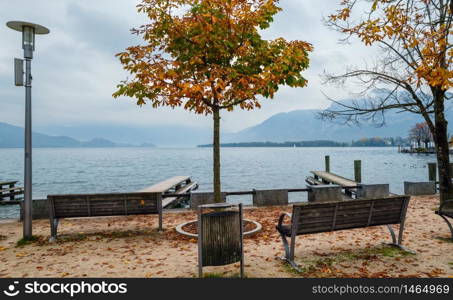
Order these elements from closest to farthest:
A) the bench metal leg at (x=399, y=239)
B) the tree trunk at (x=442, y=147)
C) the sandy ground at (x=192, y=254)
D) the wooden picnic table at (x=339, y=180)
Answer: the sandy ground at (x=192, y=254) → the bench metal leg at (x=399, y=239) → the tree trunk at (x=442, y=147) → the wooden picnic table at (x=339, y=180)

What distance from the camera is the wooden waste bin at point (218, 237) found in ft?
13.6

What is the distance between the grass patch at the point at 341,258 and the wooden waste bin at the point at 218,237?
3.57 ft

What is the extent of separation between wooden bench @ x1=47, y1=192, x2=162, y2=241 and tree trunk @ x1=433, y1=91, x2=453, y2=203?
855cm

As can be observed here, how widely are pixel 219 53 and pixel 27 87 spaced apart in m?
4.39

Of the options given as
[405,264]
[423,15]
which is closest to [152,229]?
[405,264]

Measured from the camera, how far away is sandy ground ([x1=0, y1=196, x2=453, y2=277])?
4.65m

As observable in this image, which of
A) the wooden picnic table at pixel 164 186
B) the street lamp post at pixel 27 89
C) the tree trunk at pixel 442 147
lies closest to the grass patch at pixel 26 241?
the street lamp post at pixel 27 89

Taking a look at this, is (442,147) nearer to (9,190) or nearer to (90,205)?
(90,205)

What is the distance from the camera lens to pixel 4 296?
3900 millimetres

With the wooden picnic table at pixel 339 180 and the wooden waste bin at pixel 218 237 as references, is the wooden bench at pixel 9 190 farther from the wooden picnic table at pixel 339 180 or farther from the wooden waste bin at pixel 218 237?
the wooden picnic table at pixel 339 180

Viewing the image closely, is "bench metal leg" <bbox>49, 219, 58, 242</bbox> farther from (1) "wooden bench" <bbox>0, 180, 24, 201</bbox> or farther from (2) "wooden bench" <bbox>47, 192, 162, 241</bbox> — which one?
(1) "wooden bench" <bbox>0, 180, 24, 201</bbox>

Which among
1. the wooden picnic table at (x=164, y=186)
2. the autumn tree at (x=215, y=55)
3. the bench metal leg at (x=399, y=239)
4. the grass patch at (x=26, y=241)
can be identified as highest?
the autumn tree at (x=215, y=55)

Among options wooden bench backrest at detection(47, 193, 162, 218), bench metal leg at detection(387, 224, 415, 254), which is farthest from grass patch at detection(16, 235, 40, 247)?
bench metal leg at detection(387, 224, 415, 254)

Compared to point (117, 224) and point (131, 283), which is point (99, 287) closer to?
point (131, 283)
